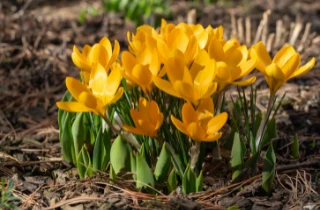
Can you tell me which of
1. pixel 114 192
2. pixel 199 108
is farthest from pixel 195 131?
pixel 114 192

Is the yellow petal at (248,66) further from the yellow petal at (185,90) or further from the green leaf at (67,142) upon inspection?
the green leaf at (67,142)

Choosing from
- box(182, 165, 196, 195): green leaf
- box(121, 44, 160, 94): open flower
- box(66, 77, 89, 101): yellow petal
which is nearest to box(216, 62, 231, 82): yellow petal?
box(121, 44, 160, 94): open flower

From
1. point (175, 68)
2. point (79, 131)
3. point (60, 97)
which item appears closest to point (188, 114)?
point (175, 68)

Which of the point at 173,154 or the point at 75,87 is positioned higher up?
the point at 75,87

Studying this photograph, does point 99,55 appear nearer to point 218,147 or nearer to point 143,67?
point 143,67

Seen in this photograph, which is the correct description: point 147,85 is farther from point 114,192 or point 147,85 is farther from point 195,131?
point 114,192
